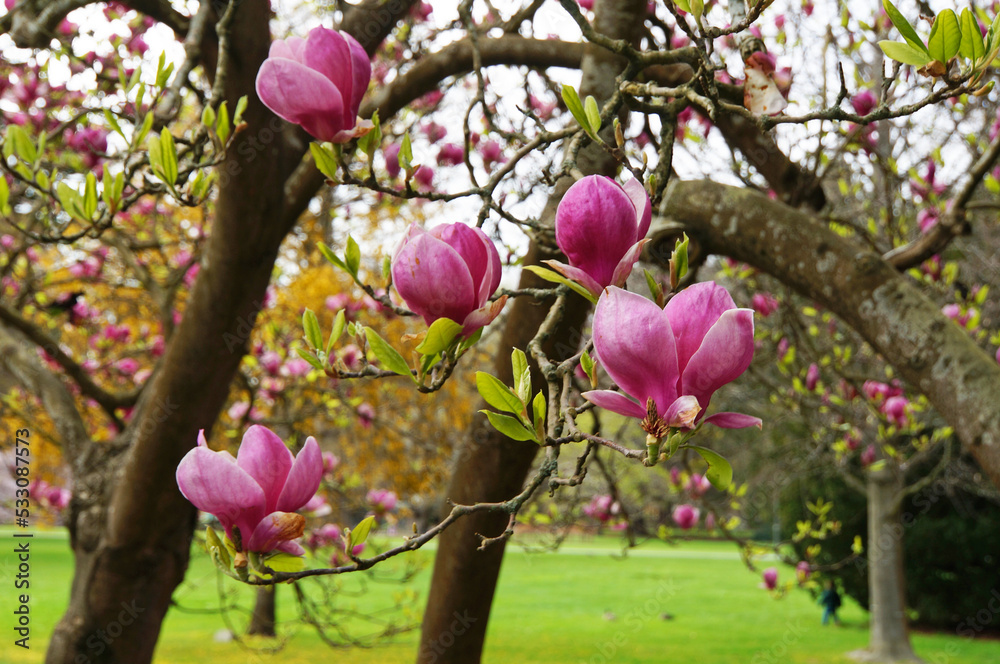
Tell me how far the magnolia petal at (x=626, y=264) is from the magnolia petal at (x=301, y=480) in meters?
0.32

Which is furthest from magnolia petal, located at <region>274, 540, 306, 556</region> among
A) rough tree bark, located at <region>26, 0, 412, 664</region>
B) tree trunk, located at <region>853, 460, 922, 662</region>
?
tree trunk, located at <region>853, 460, 922, 662</region>

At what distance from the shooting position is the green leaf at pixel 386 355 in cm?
73

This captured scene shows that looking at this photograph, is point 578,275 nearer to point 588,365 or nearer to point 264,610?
point 588,365

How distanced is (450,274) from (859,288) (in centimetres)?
132

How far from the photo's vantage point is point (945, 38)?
2.58 feet

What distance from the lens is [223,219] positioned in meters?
2.45

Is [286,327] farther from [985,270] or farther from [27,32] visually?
[985,270]

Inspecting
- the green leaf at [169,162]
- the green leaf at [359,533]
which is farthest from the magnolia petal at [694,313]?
the green leaf at [169,162]

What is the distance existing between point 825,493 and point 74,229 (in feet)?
28.2

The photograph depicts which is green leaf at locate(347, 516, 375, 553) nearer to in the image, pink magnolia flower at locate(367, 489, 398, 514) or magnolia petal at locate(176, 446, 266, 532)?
magnolia petal at locate(176, 446, 266, 532)

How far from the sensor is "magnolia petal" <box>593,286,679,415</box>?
0.57 meters

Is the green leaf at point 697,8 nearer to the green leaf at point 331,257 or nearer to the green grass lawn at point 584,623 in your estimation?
the green leaf at point 331,257

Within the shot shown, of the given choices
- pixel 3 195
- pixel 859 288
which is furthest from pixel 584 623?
pixel 3 195

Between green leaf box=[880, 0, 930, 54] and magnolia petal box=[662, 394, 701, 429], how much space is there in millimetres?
415
